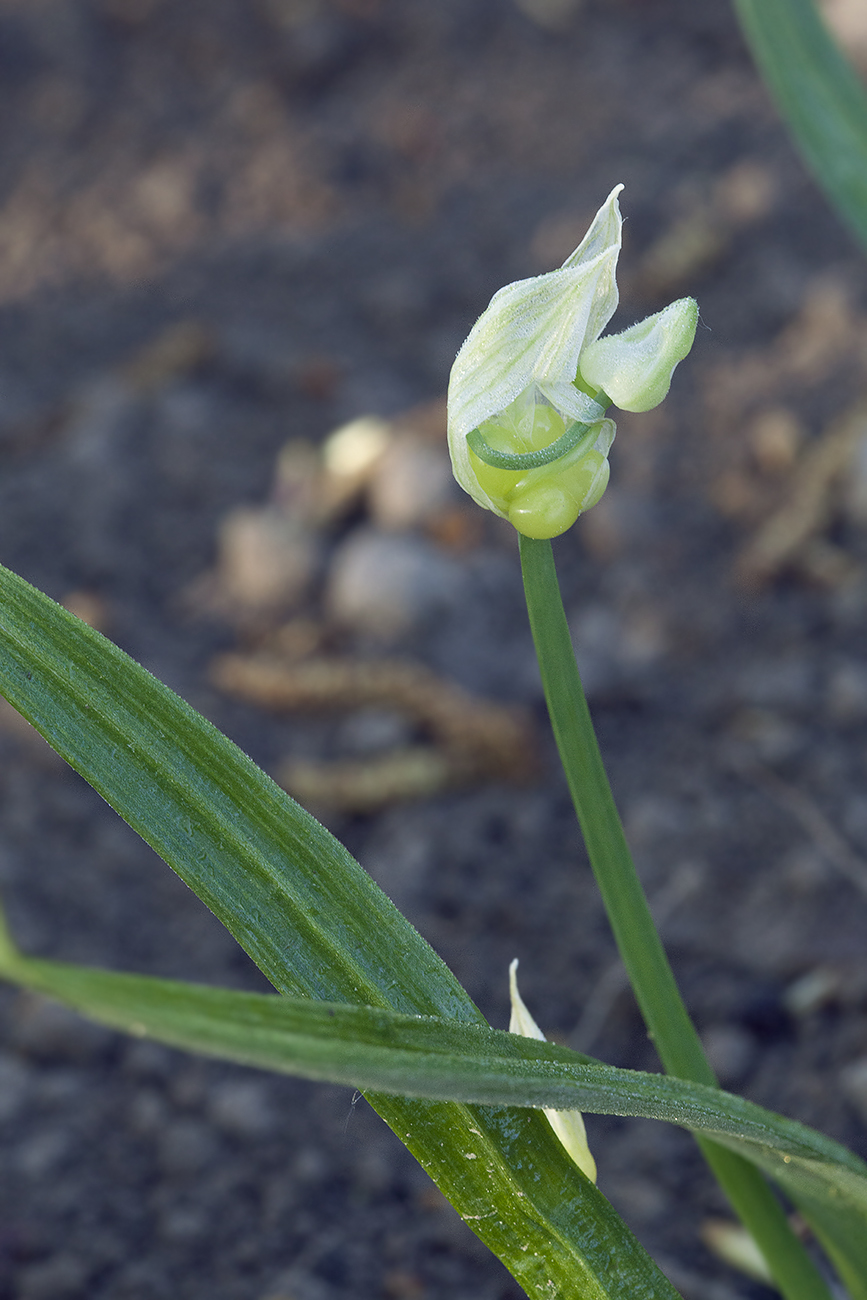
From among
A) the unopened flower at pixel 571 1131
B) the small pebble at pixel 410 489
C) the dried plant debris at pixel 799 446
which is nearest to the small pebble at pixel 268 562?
the small pebble at pixel 410 489

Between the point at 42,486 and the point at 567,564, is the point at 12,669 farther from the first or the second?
the point at 42,486

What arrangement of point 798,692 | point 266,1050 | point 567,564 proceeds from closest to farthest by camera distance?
point 266,1050 → point 798,692 → point 567,564

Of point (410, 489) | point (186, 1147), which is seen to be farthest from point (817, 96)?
point (186, 1147)

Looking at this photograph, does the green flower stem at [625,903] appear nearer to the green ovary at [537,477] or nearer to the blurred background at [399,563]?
the green ovary at [537,477]

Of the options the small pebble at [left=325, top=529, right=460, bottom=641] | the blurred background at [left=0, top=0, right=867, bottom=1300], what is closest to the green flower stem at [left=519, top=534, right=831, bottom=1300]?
the blurred background at [left=0, top=0, right=867, bottom=1300]

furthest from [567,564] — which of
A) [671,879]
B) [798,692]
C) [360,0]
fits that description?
[360,0]

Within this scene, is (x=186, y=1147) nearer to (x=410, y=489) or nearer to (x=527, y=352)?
(x=527, y=352)
